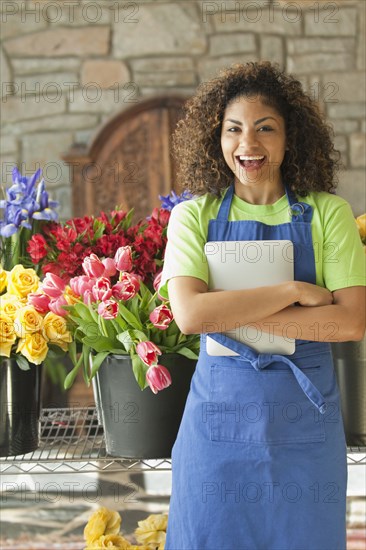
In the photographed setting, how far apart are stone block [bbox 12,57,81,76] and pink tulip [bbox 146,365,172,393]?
105 inches

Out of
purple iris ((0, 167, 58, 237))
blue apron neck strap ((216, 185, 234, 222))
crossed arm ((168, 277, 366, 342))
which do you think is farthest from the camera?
purple iris ((0, 167, 58, 237))

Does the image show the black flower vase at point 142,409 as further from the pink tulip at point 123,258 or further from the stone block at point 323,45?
the stone block at point 323,45

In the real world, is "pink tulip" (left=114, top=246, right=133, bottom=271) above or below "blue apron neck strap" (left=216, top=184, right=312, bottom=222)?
below

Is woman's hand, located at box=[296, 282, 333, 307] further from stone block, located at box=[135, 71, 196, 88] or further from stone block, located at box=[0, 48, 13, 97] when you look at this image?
stone block, located at box=[0, 48, 13, 97]

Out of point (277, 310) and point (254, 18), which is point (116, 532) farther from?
point (254, 18)

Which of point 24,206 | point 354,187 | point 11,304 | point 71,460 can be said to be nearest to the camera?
point 71,460

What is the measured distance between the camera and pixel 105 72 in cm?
361

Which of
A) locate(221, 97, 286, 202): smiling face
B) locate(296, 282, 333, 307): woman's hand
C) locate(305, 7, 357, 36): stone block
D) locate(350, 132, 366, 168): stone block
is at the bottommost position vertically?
locate(296, 282, 333, 307): woman's hand

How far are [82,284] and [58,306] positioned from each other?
6 centimetres

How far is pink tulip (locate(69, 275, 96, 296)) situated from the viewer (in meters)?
1.34

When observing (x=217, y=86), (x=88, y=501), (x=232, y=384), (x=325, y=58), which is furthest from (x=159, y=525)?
(x=325, y=58)

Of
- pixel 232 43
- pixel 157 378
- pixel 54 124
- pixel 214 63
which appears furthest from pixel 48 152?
pixel 157 378

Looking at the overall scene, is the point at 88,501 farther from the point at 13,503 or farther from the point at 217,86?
the point at 217,86

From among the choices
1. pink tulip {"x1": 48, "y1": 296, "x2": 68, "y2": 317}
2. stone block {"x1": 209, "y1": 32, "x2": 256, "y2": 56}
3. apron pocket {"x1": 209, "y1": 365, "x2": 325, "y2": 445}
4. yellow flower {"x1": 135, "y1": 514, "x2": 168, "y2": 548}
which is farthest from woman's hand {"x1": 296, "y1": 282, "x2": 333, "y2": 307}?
stone block {"x1": 209, "y1": 32, "x2": 256, "y2": 56}
